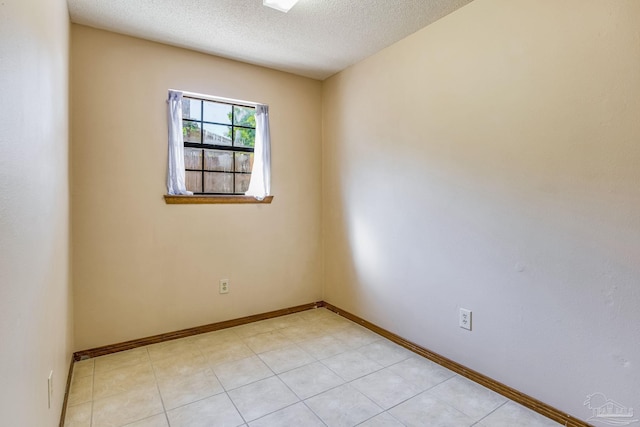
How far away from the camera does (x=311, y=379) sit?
2.09 meters

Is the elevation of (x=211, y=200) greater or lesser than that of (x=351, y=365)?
greater

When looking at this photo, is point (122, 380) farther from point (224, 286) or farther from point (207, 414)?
point (224, 286)

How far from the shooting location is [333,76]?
3277 millimetres

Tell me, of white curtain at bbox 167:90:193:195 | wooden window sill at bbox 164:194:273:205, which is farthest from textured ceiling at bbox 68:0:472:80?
wooden window sill at bbox 164:194:273:205

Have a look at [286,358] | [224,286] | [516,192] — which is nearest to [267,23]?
[516,192]

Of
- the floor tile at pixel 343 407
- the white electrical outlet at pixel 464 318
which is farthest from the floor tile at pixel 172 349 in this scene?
the white electrical outlet at pixel 464 318

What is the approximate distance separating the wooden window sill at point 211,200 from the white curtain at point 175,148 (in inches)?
2.3

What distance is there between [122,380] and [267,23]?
255 cm

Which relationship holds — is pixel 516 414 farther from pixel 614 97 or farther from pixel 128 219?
pixel 128 219

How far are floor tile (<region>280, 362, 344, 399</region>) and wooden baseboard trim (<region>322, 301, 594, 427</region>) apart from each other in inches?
27.3

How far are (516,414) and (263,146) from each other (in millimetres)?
2640

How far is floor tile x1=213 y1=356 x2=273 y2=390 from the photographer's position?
2055mm

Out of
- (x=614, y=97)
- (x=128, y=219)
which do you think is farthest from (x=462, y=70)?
(x=128, y=219)

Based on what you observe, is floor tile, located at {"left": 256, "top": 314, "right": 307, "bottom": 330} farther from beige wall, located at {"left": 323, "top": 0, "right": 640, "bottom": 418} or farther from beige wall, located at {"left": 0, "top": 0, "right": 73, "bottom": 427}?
beige wall, located at {"left": 0, "top": 0, "right": 73, "bottom": 427}
